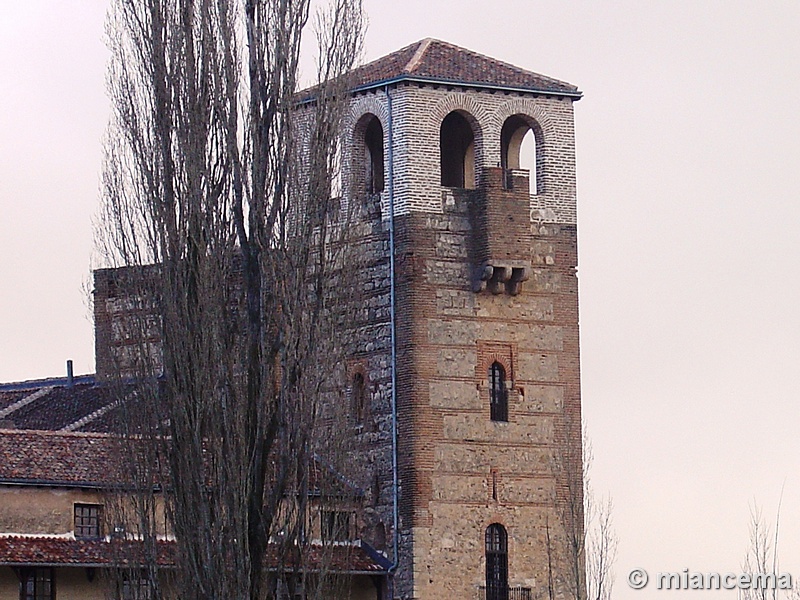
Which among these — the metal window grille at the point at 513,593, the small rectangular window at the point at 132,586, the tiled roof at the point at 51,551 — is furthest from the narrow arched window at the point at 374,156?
the small rectangular window at the point at 132,586

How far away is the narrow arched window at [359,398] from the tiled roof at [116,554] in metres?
2.28

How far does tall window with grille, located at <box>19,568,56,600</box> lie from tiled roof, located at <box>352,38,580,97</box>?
10338mm

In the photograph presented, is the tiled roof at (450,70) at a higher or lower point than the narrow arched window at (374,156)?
higher

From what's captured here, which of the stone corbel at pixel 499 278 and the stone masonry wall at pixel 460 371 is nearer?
the stone masonry wall at pixel 460 371

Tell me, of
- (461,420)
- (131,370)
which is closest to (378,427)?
(461,420)

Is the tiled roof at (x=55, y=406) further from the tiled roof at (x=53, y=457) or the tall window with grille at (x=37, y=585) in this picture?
the tall window with grille at (x=37, y=585)

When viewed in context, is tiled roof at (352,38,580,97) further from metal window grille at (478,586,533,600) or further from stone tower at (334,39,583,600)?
metal window grille at (478,586,533,600)

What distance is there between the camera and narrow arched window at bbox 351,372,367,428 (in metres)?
40.6

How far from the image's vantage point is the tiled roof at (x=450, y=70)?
40312 millimetres

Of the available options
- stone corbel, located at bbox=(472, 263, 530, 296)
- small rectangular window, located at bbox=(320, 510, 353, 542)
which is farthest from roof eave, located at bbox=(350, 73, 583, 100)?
small rectangular window, located at bbox=(320, 510, 353, 542)

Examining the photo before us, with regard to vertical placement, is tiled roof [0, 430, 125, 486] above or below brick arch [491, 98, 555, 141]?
below

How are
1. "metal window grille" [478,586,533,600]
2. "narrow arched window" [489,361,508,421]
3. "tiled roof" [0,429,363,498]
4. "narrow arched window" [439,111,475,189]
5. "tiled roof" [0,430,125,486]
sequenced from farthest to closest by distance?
"narrow arched window" [439,111,475,189], "narrow arched window" [489,361,508,421], "metal window grille" [478,586,533,600], "tiled roof" [0,430,125,486], "tiled roof" [0,429,363,498]

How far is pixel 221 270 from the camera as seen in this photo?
3047 cm

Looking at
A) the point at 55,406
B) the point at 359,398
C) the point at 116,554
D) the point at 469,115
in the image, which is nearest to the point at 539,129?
the point at 469,115
